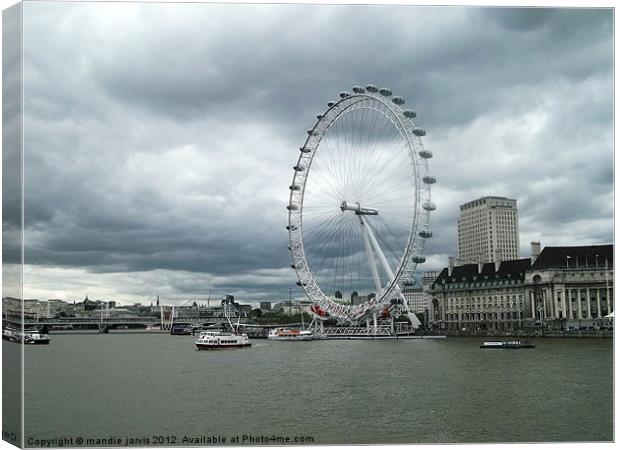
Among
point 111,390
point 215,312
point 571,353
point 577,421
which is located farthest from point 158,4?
point 215,312

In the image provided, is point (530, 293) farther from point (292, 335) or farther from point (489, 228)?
point (489, 228)

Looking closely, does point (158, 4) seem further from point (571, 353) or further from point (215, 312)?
point (215, 312)

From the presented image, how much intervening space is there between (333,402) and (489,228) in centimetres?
7903

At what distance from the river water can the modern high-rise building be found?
214 feet

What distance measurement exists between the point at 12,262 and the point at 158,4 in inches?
195

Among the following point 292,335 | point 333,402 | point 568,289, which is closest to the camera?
point 333,402

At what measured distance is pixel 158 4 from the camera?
12414mm

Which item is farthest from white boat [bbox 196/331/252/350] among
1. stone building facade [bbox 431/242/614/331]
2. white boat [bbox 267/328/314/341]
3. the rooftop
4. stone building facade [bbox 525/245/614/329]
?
the rooftop

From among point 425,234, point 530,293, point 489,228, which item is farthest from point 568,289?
point 489,228

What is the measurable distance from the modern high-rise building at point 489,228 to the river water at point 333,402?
2567 inches

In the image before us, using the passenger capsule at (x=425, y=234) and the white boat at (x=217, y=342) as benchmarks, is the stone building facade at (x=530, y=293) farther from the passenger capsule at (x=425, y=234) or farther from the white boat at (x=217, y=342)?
the white boat at (x=217, y=342)

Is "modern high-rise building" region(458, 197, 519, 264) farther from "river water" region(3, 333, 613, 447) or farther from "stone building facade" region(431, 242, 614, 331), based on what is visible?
"river water" region(3, 333, 613, 447)

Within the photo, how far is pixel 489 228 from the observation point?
308 ft

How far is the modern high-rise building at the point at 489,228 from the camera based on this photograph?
9412cm
